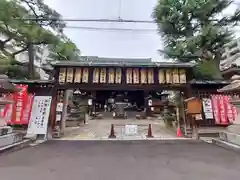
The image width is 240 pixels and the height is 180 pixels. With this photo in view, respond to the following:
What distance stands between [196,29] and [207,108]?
692 cm

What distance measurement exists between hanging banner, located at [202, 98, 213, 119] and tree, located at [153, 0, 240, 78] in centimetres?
350

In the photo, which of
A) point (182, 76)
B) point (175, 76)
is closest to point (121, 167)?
point (175, 76)

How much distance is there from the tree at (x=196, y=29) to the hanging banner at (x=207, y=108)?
3.50 metres

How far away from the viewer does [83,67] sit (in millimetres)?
10648

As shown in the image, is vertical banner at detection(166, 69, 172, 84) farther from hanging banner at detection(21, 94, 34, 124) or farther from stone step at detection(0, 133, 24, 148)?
stone step at detection(0, 133, 24, 148)

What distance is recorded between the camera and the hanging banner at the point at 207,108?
10.4 metres

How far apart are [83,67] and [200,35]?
7.88 meters

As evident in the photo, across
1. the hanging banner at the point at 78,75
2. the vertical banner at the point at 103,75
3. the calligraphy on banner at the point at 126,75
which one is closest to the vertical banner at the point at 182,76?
the calligraphy on banner at the point at 126,75

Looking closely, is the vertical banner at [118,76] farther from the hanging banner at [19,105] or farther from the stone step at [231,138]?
the stone step at [231,138]

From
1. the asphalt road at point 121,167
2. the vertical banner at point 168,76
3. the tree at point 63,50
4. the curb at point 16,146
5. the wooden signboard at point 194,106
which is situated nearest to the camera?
the asphalt road at point 121,167

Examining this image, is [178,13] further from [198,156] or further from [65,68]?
[198,156]

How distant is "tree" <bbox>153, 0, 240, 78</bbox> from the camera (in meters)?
13.4

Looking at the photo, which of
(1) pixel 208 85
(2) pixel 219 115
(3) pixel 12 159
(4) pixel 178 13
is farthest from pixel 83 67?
(4) pixel 178 13

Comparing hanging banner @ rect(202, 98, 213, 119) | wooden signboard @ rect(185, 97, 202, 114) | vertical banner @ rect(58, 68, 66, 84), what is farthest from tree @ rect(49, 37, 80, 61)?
hanging banner @ rect(202, 98, 213, 119)
